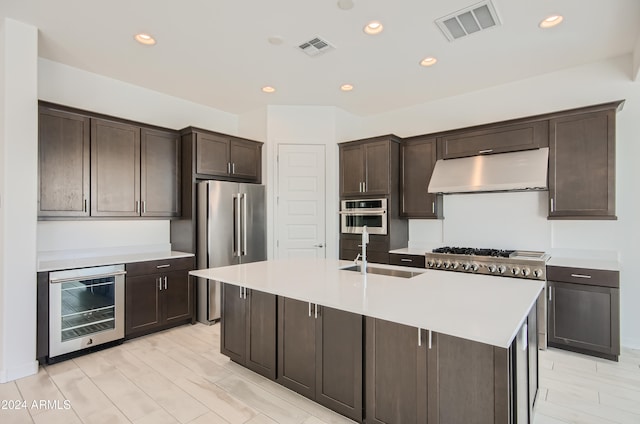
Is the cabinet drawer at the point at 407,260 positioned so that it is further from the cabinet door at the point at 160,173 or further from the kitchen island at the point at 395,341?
the cabinet door at the point at 160,173

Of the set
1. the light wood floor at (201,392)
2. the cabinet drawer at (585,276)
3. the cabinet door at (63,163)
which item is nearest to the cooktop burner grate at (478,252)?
the cabinet drawer at (585,276)

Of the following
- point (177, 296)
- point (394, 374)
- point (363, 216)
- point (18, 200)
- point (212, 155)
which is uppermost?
point (212, 155)

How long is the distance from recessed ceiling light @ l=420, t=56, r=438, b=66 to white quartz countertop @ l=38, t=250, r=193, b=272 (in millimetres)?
3530

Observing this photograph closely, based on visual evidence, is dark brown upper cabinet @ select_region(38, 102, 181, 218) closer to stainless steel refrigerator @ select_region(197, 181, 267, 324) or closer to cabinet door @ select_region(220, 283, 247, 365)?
stainless steel refrigerator @ select_region(197, 181, 267, 324)

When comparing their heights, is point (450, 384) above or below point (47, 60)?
below

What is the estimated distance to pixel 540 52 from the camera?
3188 millimetres

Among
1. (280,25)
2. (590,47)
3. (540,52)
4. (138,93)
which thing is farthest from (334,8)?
(138,93)

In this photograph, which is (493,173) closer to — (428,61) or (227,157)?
(428,61)

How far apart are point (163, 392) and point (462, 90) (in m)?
4.61

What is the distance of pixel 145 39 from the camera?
A: 296cm

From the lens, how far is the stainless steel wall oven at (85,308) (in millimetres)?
2920

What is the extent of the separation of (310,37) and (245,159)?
2174 millimetres

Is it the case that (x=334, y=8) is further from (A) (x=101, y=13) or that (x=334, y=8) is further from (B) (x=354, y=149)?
(B) (x=354, y=149)

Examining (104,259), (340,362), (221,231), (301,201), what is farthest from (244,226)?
(340,362)
